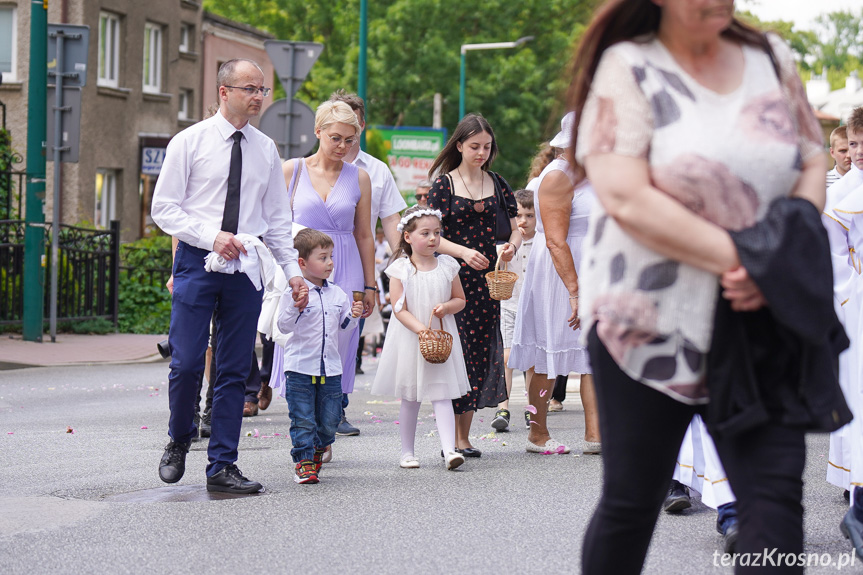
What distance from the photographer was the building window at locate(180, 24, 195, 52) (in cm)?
3512

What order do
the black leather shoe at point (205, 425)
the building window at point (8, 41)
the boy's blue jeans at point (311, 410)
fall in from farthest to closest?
the building window at point (8, 41), the black leather shoe at point (205, 425), the boy's blue jeans at point (311, 410)

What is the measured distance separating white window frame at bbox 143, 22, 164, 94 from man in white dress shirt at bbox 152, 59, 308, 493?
27570 millimetres

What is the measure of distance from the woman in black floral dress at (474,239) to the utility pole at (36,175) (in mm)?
9405

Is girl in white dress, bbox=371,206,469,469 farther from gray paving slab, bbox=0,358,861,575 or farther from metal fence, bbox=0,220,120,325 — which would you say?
metal fence, bbox=0,220,120,325

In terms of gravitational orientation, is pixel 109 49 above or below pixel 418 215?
above

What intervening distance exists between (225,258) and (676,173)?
3.46 m

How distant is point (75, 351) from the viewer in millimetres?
15562

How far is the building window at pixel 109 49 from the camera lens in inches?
1211

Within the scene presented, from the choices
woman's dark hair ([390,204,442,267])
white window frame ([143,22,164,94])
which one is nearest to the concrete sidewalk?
woman's dark hair ([390,204,442,267])

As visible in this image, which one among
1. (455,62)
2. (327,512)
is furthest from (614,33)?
(455,62)

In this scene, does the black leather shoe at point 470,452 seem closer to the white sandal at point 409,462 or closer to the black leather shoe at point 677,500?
the white sandal at point 409,462

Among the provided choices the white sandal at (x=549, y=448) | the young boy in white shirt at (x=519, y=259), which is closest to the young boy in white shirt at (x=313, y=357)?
the white sandal at (x=549, y=448)

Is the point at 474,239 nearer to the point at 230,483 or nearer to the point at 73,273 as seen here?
the point at 230,483

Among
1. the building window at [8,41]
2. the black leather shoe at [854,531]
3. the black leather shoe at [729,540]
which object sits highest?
the building window at [8,41]
